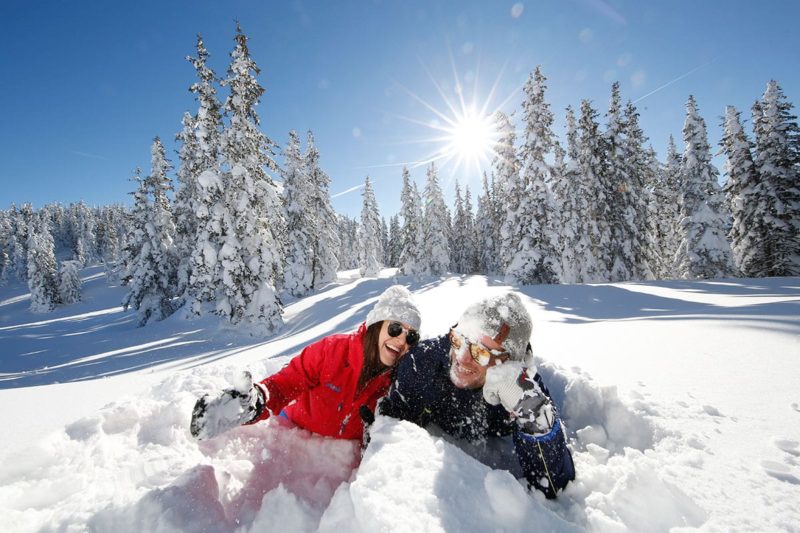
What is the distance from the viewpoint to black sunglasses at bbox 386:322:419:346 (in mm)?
2941

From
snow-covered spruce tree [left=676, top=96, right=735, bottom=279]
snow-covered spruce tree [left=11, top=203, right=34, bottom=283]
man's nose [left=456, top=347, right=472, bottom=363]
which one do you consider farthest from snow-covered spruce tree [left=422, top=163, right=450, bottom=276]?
snow-covered spruce tree [left=11, top=203, right=34, bottom=283]

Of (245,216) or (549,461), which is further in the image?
(245,216)

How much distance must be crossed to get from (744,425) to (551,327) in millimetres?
4906

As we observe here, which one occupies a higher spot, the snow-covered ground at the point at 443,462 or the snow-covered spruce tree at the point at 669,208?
the snow-covered spruce tree at the point at 669,208

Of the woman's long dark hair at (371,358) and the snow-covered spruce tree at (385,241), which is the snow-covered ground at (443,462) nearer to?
the woman's long dark hair at (371,358)

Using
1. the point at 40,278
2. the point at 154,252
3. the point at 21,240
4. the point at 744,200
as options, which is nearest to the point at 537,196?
the point at 744,200

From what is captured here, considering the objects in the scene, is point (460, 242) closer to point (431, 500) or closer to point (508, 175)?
point (508, 175)

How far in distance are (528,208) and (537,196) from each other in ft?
2.59

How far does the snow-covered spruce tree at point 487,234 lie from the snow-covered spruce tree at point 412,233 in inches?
391

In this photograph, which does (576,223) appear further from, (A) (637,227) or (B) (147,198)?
(B) (147,198)

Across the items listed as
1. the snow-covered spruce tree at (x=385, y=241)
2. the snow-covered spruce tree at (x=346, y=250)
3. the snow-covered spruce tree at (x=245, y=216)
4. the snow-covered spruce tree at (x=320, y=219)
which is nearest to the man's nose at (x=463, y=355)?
the snow-covered spruce tree at (x=245, y=216)

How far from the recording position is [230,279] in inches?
586

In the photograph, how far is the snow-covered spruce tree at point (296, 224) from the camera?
92.1 feet

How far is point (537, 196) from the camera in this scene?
20141mm
